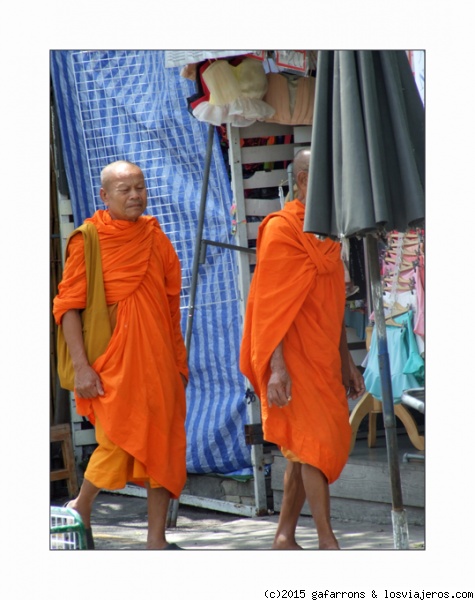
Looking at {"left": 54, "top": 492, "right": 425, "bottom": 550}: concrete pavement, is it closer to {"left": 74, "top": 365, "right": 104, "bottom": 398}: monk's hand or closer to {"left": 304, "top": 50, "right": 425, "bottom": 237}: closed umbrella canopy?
{"left": 74, "top": 365, "right": 104, "bottom": 398}: monk's hand

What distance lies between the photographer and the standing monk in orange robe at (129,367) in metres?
5.65

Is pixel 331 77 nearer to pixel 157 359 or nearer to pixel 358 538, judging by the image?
pixel 157 359

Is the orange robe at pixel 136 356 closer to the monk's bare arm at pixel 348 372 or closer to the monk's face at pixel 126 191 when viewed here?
the monk's face at pixel 126 191

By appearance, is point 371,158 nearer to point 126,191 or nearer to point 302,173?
point 302,173

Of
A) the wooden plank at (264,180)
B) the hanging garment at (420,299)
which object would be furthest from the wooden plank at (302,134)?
the hanging garment at (420,299)

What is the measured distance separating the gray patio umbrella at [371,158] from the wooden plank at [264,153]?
1.83 metres

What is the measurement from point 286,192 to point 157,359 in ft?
5.98

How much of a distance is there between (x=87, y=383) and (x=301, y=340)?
111 centimetres

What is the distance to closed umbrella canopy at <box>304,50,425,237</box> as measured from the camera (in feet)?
15.9

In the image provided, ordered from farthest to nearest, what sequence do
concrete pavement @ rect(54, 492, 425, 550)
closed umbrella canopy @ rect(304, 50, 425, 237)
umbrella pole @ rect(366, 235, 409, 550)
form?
concrete pavement @ rect(54, 492, 425, 550) → umbrella pole @ rect(366, 235, 409, 550) → closed umbrella canopy @ rect(304, 50, 425, 237)

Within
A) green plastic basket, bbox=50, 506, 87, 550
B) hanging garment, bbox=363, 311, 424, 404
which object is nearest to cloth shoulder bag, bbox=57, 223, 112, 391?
green plastic basket, bbox=50, 506, 87, 550

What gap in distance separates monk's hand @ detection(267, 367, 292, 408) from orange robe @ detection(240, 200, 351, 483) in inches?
2.6
